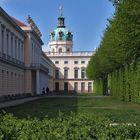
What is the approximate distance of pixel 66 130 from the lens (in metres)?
8.59

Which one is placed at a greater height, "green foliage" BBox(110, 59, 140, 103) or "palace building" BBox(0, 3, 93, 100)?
"palace building" BBox(0, 3, 93, 100)

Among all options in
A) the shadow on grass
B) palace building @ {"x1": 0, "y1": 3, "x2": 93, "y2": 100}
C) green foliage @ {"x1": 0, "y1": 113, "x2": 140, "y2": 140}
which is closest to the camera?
green foliage @ {"x1": 0, "y1": 113, "x2": 140, "y2": 140}

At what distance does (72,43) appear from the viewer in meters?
168

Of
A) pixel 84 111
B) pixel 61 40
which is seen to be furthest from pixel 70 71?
pixel 84 111

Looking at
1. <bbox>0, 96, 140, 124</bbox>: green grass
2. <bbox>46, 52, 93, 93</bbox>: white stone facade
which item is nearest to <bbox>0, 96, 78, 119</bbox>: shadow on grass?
<bbox>0, 96, 140, 124</bbox>: green grass

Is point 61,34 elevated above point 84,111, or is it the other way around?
point 61,34

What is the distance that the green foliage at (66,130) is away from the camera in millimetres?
7945

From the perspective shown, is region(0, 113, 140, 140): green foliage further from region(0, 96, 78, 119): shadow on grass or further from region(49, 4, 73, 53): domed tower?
region(49, 4, 73, 53): domed tower

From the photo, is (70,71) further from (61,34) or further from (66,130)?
(66,130)

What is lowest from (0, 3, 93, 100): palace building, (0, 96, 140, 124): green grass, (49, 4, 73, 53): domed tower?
(0, 96, 140, 124): green grass

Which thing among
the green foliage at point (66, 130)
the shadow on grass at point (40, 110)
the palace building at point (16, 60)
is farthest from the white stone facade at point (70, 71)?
the green foliage at point (66, 130)

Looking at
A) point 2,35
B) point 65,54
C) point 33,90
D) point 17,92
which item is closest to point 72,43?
point 65,54

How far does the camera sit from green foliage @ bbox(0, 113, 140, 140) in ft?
26.1

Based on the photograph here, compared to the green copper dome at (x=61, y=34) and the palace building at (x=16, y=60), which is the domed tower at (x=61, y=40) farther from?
the palace building at (x=16, y=60)
